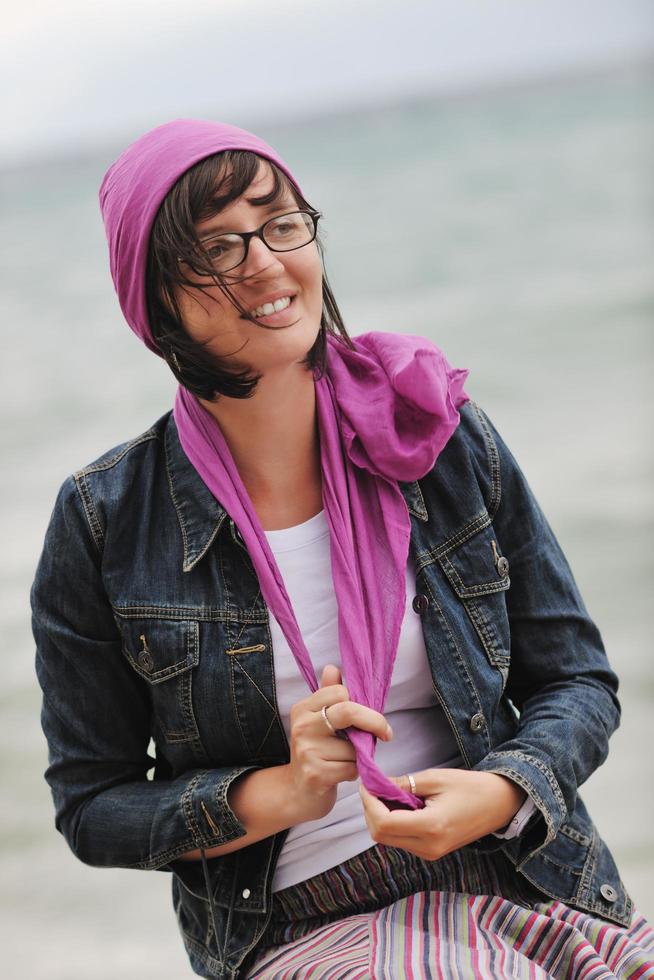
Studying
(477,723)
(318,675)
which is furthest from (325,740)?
(477,723)

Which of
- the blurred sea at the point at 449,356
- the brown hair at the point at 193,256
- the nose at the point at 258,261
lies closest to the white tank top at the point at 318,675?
the brown hair at the point at 193,256

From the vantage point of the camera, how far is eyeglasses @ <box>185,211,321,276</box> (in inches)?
62.7

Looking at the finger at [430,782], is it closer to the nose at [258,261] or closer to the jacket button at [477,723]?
the jacket button at [477,723]

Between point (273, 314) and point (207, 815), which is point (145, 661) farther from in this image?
point (273, 314)

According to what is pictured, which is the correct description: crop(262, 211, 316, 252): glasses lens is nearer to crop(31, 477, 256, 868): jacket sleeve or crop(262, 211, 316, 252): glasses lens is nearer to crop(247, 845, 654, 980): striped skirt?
crop(31, 477, 256, 868): jacket sleeve

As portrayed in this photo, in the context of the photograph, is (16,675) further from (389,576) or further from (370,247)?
(370,247)

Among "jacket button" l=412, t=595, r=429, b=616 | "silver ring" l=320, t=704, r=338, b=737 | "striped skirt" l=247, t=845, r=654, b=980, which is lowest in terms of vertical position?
"striped skirt" l=247, t=845, r=654, b=980

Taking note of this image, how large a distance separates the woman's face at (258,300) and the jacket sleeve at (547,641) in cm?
33


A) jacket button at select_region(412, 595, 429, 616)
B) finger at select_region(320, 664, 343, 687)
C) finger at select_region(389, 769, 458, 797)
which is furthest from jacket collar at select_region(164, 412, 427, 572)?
finger at select_region(389, 769, 458, 797)

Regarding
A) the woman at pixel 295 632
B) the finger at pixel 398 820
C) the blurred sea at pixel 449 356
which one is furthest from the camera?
the blurred sea at pixel 449 356

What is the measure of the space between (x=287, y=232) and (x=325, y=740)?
639mm

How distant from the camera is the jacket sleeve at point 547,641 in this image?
1.74m

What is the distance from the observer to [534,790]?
1.62 metres

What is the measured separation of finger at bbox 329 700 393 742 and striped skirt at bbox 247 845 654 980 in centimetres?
22
